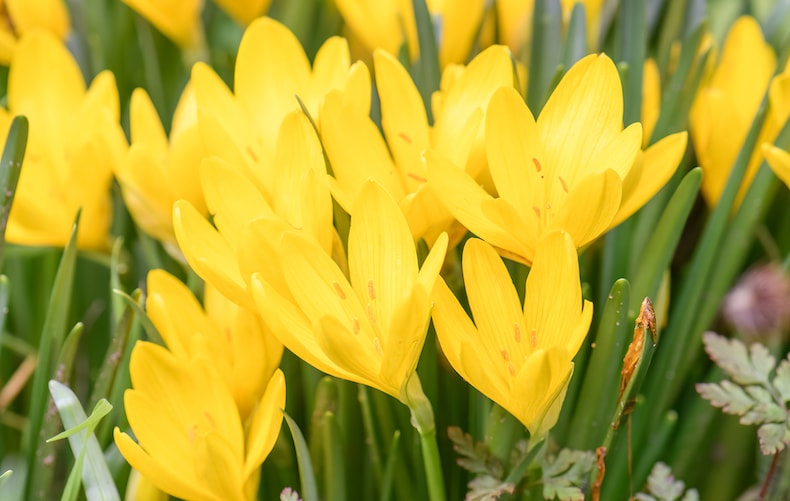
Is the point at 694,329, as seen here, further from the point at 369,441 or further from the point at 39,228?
the point at 39,228

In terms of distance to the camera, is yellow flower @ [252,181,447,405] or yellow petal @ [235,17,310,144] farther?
yellow petal @ [235,17,310,144]

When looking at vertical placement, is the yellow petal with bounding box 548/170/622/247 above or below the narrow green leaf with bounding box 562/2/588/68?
below

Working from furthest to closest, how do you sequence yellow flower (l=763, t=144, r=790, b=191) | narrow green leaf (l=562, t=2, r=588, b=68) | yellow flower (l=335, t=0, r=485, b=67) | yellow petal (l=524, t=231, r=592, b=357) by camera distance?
yellow flower (l=335, t=0, r=485, b=67), narrow green leaf (l=562, t=2, r=588, b=68), yellow flower (l=763, t=144, r=790, b=191), yellow petal (l=524, t=231, r=592, b=357)

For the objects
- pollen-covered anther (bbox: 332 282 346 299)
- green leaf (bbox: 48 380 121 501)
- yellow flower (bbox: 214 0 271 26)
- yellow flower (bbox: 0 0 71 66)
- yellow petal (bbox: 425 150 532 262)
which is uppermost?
yellow flower (bbox: 214 0 271 26)

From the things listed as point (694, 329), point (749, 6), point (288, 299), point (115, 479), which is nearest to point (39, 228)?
point (115, 479)

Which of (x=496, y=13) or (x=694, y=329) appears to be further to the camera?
(x=496, y=13)

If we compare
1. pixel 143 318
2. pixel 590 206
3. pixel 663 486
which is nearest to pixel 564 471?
pixel 663 486

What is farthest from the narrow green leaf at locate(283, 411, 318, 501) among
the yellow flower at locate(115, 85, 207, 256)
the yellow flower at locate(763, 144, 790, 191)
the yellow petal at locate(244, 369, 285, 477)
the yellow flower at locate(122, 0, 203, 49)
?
the yellow flower at locate(122, 0, 203, 49)

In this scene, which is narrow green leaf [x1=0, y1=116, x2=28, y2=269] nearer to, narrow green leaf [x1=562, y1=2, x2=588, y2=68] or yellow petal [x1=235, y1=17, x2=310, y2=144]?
yellow petal [x1=235, y1=17, x2=310, y2=144]

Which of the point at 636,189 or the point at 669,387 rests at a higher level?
the point at 636,189
